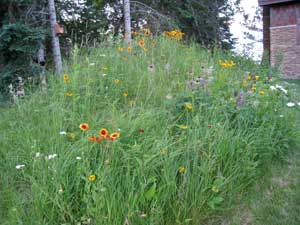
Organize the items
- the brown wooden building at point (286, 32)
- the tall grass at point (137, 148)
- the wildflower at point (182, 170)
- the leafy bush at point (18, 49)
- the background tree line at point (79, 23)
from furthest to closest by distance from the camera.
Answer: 1. the brown wooden building at point (286, 32)
2. the background tree line at point (79, 23)
3. the leafy bush at point (18, 49)
4. the wildflower at point (182, 170)
5. the tall grass at point (137, 148)

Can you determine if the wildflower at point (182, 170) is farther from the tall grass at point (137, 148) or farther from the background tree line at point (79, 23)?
the background tree line at point (79, 23)

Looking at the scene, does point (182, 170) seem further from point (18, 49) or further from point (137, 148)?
point (18, 49)

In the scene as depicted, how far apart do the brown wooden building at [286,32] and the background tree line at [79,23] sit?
1.57 m

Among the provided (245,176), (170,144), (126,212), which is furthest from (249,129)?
(126,212)

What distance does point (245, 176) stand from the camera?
226 centimetres

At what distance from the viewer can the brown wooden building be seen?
11414 millimetres

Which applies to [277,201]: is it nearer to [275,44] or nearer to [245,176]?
[245,176]

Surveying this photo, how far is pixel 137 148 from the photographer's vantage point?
2.05 m

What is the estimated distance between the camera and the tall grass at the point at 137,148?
1.87 metres

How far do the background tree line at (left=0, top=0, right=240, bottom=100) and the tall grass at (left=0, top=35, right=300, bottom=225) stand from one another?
120 centimetres

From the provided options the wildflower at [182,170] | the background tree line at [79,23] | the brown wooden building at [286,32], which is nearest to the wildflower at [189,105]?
the wildflower at [182,170]

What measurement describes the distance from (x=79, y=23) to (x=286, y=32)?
23.6ft

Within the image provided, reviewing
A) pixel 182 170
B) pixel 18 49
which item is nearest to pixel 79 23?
pixel 18 49

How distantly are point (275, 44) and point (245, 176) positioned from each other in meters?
10.9
